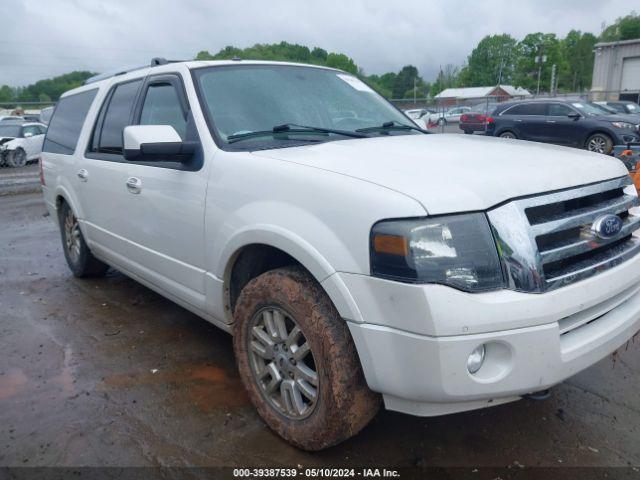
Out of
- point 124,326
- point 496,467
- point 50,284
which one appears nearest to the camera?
point 496,467

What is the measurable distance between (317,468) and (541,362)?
1106 millimetres

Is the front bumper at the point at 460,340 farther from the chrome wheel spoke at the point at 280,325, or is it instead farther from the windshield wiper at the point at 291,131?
the windshield wiper at the point at 291,131

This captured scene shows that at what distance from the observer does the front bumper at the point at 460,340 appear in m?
1.97

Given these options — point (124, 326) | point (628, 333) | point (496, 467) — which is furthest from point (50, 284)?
point (628, 333)

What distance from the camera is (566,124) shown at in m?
14.9

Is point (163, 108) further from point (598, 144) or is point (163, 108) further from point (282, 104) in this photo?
point (598, 144)

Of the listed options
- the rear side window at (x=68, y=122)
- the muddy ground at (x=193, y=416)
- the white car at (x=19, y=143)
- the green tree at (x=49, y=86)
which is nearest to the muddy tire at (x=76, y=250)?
the rear side window at (x=68, y=122)

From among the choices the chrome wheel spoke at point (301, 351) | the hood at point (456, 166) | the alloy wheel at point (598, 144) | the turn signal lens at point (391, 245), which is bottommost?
the alloy wheel at point (598, 144)

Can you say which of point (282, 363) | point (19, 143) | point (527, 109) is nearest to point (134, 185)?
point (282, 363)

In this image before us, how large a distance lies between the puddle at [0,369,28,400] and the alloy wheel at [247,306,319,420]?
1.56m

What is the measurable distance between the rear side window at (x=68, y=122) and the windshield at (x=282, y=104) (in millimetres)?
1931

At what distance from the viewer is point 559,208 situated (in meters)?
2.32

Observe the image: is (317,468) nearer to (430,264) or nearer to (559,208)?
(430,264)

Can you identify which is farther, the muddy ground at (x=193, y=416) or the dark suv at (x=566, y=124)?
the dark suv at (x=566, y=124)
